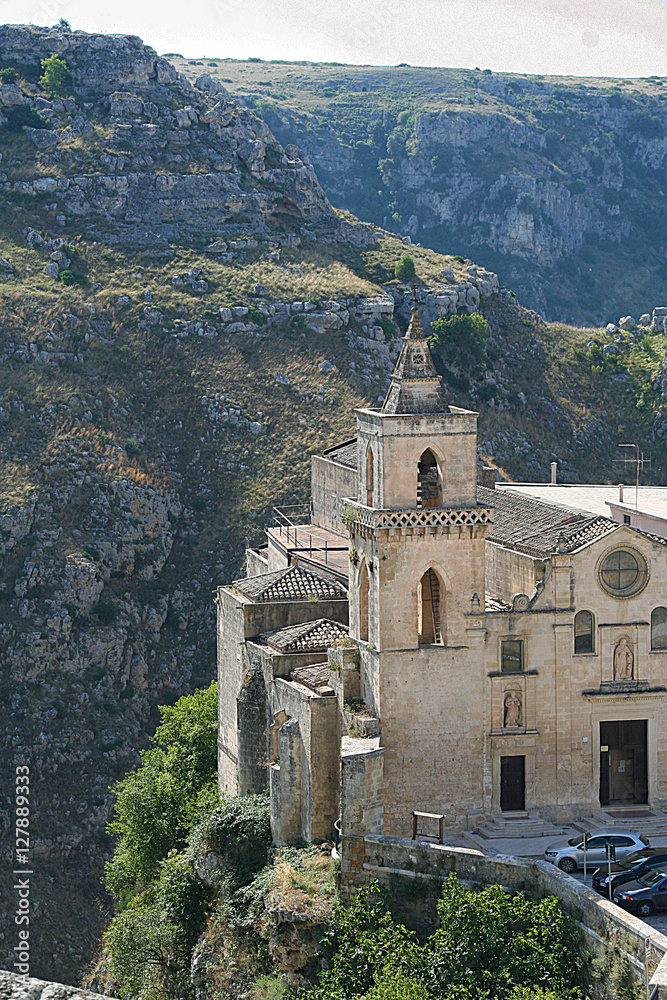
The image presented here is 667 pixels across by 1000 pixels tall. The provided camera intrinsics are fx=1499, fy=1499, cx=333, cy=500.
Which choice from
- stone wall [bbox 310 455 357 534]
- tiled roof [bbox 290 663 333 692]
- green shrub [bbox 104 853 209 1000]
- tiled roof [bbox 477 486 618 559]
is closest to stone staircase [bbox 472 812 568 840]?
tiled roof [bbox 290 663 333 692]

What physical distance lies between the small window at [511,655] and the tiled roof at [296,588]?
8.70 m

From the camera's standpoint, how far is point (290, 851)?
4588 centimetres

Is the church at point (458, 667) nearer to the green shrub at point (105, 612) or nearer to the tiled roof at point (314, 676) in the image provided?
the tiled roof at point (314, 676)

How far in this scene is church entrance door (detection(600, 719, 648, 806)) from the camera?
154 ft

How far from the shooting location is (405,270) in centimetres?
12038

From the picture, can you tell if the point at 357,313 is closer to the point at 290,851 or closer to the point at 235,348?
the point at 235,348

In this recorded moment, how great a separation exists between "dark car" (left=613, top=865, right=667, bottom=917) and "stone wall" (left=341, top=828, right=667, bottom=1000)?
115cm

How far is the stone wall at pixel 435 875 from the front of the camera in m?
39.2

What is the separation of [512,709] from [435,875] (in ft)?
20.3

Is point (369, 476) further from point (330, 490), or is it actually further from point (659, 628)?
point (330, 490)

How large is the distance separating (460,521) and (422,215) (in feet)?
524

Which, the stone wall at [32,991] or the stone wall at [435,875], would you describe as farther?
the stone wall at [435,875]

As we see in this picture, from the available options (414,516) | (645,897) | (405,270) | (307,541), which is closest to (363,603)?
(414,516)

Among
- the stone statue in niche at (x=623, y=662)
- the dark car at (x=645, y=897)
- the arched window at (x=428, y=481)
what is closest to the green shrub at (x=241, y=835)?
the arched window at (x=428, y=481)
